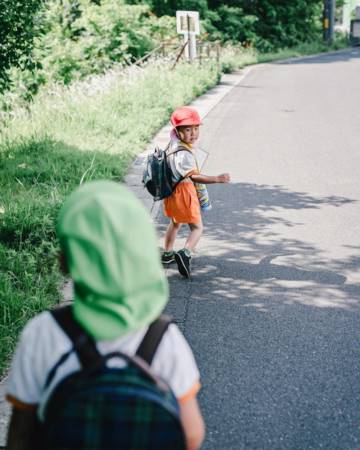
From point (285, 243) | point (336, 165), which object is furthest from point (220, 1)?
point (285, 243)

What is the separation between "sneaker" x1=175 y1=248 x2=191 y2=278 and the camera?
515 cm

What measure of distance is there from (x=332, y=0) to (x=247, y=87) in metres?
23.1

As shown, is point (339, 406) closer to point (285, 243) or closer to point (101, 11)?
point (285, 243)

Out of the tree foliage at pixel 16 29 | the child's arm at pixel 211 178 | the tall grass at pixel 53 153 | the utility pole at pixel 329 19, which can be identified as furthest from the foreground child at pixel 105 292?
the utility pole at pixel 329 19

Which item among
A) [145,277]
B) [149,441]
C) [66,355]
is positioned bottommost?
[149,441]

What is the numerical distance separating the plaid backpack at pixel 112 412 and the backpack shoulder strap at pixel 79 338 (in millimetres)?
33

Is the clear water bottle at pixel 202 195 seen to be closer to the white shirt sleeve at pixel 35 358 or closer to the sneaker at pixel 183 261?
the sneaker at pixel 183 261

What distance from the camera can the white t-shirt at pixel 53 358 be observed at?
1563 mm

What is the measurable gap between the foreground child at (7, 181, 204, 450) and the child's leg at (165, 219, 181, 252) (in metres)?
3.85

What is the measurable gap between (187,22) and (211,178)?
16.2m

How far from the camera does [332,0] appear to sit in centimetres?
3941

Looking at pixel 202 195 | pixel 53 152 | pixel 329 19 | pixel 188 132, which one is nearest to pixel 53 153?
pixel 53 152

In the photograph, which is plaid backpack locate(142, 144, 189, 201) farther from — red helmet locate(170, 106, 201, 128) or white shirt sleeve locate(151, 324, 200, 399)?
white shirt sleeve locate(151, 324, 200, 399)

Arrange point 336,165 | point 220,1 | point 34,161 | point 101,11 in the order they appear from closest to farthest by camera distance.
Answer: point 34,161 < point 336,165 < point 101,11 < point 220,1
